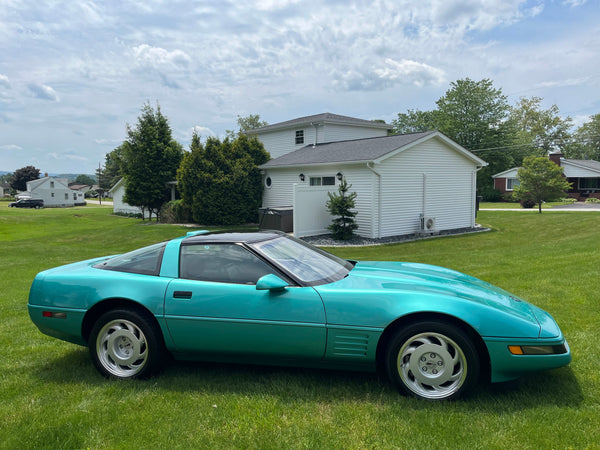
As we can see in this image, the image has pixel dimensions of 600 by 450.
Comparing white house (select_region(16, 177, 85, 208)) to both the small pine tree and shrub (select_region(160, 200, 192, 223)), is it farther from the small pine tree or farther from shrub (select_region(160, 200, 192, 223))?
the small pine tree

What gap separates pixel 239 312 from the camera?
358 centimetres

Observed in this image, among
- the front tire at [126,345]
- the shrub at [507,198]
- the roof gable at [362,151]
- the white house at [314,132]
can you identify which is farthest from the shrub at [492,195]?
the front tire at [126,345]

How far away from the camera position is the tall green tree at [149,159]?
28.1 meters

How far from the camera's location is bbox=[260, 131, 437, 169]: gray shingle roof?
55.8ft

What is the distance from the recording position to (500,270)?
8547 mm

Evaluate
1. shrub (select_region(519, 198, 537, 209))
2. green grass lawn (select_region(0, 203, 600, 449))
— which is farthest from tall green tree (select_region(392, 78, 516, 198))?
green grass lawn (select_region(0, 203, 600, 449))

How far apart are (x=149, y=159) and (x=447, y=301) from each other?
27520 mm

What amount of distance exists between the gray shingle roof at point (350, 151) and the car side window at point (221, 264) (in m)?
12.7

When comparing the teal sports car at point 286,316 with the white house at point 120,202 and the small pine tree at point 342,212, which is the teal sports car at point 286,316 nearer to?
the small pine tree at point 342,212

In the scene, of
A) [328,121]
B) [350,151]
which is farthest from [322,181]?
[328,121]

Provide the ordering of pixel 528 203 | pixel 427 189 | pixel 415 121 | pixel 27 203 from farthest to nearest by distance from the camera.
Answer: pixel 27 203 < pixel 415 121 < pixel 528 203 < pixel 427 189

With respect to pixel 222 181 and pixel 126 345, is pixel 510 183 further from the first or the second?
pixel 126 345

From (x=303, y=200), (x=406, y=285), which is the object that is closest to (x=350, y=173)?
(x=303, y=200)

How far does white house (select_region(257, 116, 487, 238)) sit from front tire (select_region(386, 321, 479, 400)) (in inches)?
518
